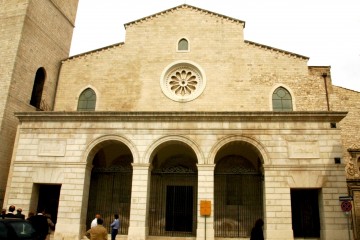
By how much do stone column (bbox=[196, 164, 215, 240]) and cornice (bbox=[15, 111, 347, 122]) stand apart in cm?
213

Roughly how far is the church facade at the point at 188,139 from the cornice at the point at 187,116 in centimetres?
5

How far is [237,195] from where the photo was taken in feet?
55.6

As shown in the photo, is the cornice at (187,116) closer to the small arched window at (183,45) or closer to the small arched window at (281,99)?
the small arched window at (281,99)

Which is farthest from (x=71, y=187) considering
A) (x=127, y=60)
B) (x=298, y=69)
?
(x=298, y=69)

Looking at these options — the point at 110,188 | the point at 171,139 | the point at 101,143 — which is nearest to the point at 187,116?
the point at 171,139

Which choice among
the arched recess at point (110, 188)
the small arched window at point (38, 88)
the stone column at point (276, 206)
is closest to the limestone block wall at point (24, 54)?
the small arched window at point (38, 88)

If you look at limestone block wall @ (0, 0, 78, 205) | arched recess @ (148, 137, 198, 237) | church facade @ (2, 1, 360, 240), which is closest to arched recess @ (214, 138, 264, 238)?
church facade @ (2, 1, 360, 240)

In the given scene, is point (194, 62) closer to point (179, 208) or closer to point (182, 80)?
point (182, 80)

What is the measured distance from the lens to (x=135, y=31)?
65.7 feet

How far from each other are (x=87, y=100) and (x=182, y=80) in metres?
5.61

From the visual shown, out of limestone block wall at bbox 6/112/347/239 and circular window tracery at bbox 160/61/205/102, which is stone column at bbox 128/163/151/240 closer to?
limestone block wall at bbox 6/112/347/239

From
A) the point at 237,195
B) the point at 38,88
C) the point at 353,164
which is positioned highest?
the point at 38,88

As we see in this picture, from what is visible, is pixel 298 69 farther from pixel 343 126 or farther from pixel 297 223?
pixel 297 223

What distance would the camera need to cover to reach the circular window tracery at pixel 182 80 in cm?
1861
